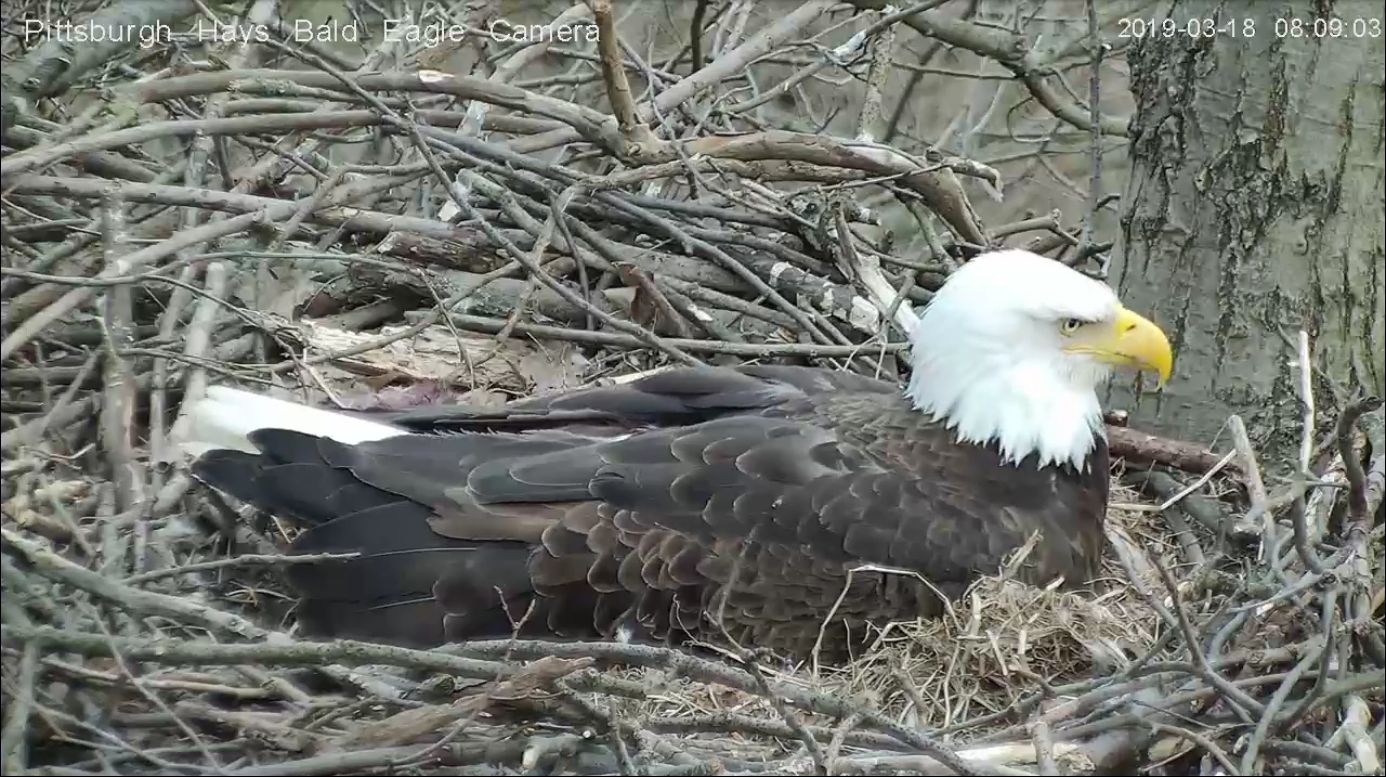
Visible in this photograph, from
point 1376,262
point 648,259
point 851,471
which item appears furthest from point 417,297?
point 1376,262

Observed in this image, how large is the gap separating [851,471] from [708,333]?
3.63ft

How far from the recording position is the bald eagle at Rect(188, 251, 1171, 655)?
11.9 ft

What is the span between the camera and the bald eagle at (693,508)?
363 centimetres

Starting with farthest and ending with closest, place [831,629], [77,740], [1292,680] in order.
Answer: [831,629] < [1292,680] < [77,740]

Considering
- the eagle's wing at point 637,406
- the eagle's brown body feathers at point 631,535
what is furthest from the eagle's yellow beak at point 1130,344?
the eagle's wing at point 637,406

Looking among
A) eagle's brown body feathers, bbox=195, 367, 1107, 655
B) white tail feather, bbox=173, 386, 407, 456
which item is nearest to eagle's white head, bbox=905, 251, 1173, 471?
eagle's brown body feathers, bbox=195, 367, 1107, 655

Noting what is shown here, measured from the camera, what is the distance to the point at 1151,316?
4383 millimetres

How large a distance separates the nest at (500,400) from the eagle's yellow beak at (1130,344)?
12.6 inches

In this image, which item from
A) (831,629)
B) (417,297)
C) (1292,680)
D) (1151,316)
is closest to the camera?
(1292,680)

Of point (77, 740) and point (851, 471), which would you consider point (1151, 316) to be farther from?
point (77, 740)

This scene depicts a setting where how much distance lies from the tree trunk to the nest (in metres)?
0.27

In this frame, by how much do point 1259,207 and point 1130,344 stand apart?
22.2 inches

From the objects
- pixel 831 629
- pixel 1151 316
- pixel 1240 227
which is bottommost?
pixel 831 629

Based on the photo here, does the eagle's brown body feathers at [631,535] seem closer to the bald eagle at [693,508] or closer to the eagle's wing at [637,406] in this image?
the bald eagle at [693,508]
